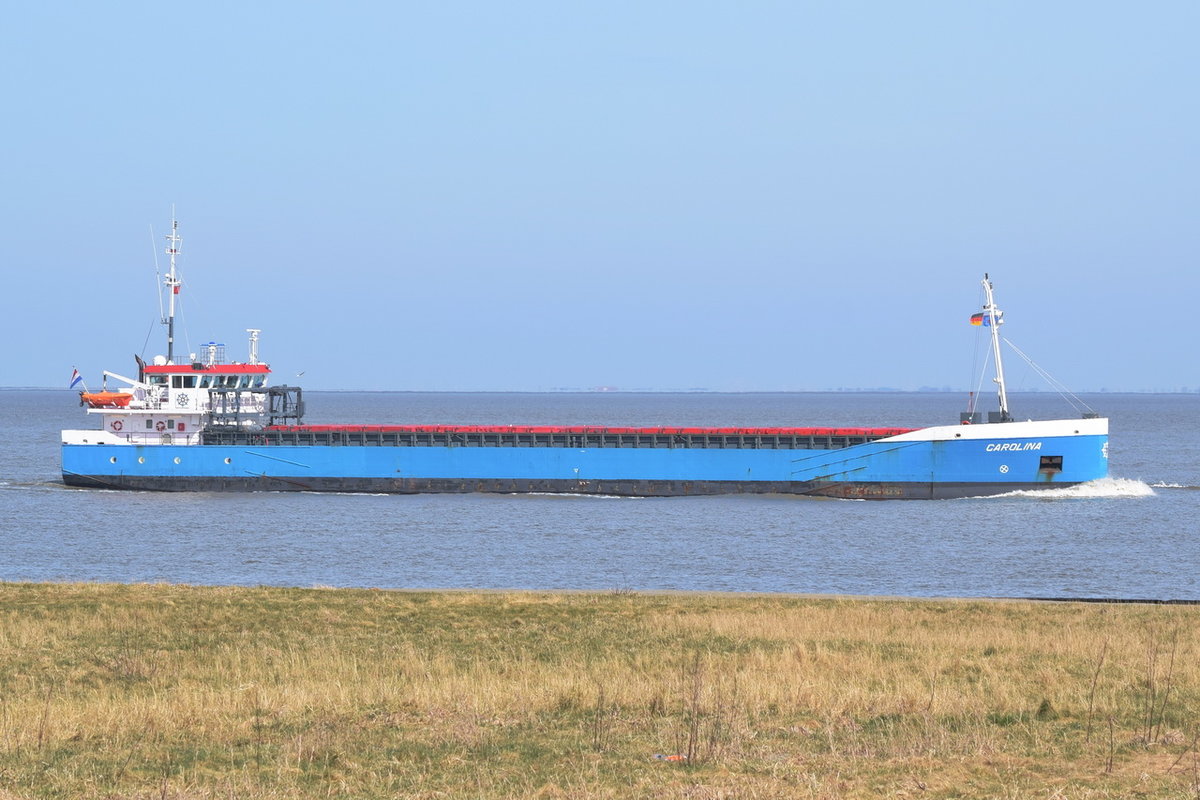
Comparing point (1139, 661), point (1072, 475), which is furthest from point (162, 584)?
point (1072, 475)

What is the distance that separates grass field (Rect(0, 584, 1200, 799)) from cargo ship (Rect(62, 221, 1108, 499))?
29.3 m

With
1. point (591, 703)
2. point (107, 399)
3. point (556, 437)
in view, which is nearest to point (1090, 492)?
point (556, 437)

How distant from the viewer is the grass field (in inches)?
457

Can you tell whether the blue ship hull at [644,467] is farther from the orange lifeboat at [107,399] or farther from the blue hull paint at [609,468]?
the orange lifeboat at [107,399]

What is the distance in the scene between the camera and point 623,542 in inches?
1634

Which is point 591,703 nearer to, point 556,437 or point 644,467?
point 644,467

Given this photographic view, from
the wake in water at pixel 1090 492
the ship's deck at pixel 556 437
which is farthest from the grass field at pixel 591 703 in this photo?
the ship's deck at pixel 556 437

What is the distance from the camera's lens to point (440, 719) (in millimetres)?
14375

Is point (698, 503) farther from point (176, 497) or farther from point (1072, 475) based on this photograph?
point (176, 497)

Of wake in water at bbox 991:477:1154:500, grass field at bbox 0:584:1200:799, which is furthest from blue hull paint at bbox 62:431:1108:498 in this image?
grass field at bbox 0:584:1200:799

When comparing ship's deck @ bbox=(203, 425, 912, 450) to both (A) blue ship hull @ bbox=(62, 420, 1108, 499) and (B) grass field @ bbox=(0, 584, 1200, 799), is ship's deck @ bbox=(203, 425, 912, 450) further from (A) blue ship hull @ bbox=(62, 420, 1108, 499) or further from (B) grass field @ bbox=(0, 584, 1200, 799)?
(B) grass field @ bbox=(0, 584, 1200, 799)

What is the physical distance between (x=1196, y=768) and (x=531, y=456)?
153 feet

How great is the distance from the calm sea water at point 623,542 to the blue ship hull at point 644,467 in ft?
3.35

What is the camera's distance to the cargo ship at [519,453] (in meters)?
53.5
